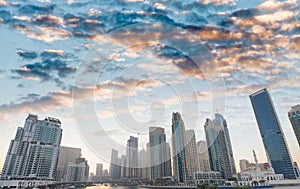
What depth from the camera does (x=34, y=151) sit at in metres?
50.0

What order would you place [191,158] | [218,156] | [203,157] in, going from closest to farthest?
[191,158] < [218,156] < [203,157]

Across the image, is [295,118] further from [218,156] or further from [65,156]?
[65,156]

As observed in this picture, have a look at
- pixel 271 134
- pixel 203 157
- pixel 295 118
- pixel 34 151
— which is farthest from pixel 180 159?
pixel 295 118

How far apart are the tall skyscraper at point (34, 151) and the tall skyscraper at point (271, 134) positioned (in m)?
68.7

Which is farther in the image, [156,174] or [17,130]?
[156,174]

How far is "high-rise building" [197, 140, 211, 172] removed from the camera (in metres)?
72.3

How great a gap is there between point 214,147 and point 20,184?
6377 centimetres

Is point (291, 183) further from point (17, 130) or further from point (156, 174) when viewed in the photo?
point (17, 130)

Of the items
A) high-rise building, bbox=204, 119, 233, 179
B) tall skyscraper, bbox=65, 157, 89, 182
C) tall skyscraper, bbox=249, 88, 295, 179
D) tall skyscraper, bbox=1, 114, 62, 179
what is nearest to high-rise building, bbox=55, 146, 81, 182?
tall skyscraper, bbox=65, 157, 89, 182

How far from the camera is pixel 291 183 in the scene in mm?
36750

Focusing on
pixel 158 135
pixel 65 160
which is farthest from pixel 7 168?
pixel 65 160

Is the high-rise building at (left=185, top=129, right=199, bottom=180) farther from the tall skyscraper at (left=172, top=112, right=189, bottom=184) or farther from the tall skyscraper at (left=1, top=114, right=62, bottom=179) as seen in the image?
the tall skyscraper at (left=1, top=114, right=62, bottom=179)

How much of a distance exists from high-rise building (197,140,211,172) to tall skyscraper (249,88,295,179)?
69.3 feet

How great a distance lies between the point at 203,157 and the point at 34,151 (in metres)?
57.9
